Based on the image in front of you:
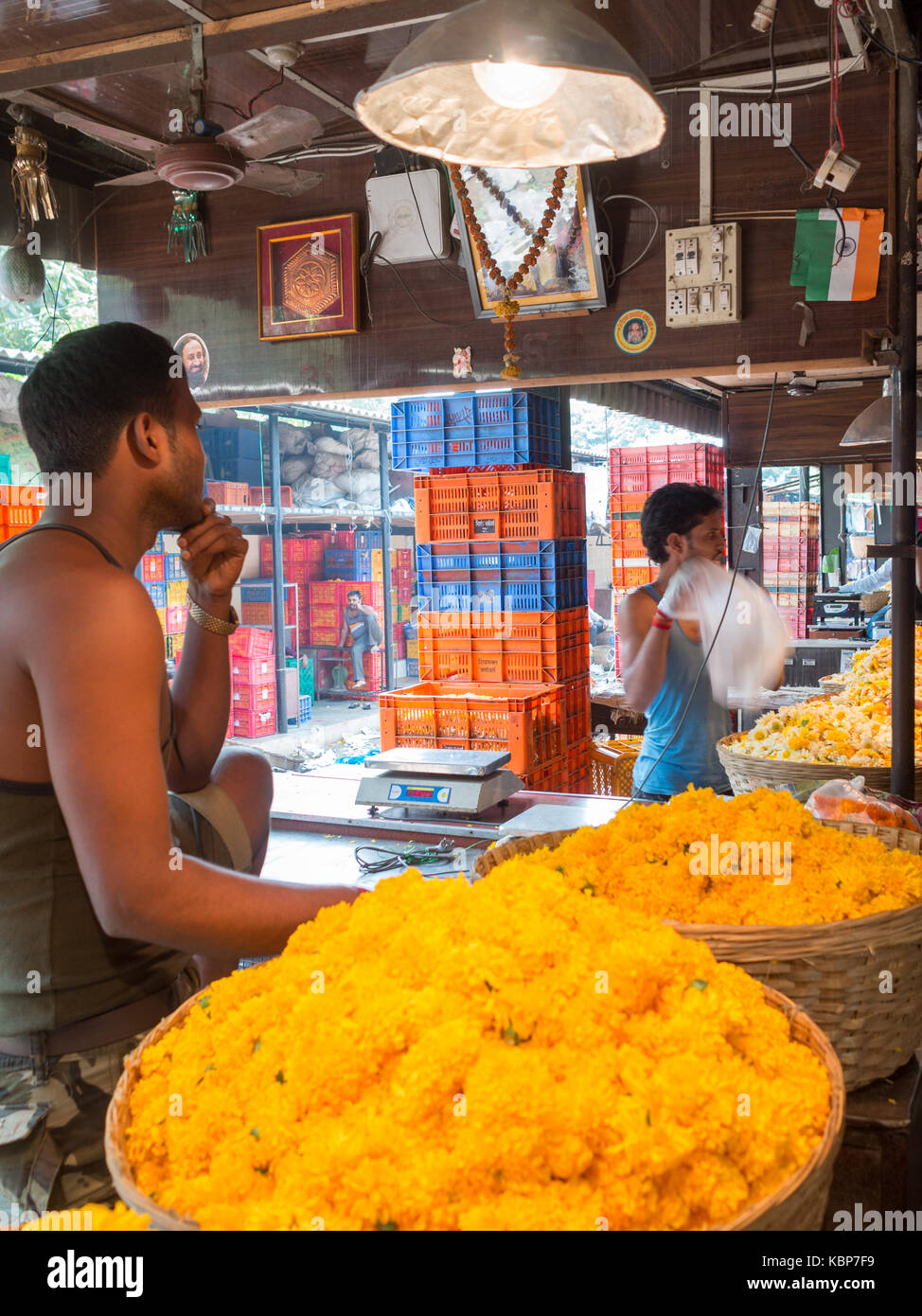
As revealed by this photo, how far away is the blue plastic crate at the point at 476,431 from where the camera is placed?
6359mm

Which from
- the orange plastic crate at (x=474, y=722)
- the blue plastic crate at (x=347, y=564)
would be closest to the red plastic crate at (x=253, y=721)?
the blue plastic crate at (x=347, y=564)

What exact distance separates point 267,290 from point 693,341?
1.74 meters

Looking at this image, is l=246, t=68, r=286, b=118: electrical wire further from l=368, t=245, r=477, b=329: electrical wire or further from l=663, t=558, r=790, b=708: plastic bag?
l=663, t=558, r=790, b=708: plastic bag

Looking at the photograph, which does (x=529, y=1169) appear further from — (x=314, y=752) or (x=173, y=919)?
(x=314, y=752)

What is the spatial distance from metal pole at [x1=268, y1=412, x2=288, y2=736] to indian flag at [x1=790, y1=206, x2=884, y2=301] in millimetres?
8079

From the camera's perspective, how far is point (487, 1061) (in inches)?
38.2

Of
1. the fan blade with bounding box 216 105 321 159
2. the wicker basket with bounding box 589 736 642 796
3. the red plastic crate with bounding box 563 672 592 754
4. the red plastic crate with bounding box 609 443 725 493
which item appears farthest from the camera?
the red plastic crate with bounding box 609 443 725 493

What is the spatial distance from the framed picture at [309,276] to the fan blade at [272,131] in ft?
1.82

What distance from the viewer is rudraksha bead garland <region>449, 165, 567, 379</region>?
358 cm

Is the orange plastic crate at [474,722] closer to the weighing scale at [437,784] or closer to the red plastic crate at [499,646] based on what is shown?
the red plastic crate at [499,646]

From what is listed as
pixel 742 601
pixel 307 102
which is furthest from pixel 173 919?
pixel 307 102

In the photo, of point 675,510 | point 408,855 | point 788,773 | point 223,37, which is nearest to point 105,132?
point 223,37

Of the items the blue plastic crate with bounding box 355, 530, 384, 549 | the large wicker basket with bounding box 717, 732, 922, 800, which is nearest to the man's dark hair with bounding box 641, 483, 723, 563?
→ the large wicker basket with bounding box 717, 732, 922, 800

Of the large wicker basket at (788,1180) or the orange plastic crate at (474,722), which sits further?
the orange plastic crate at (474,722)
